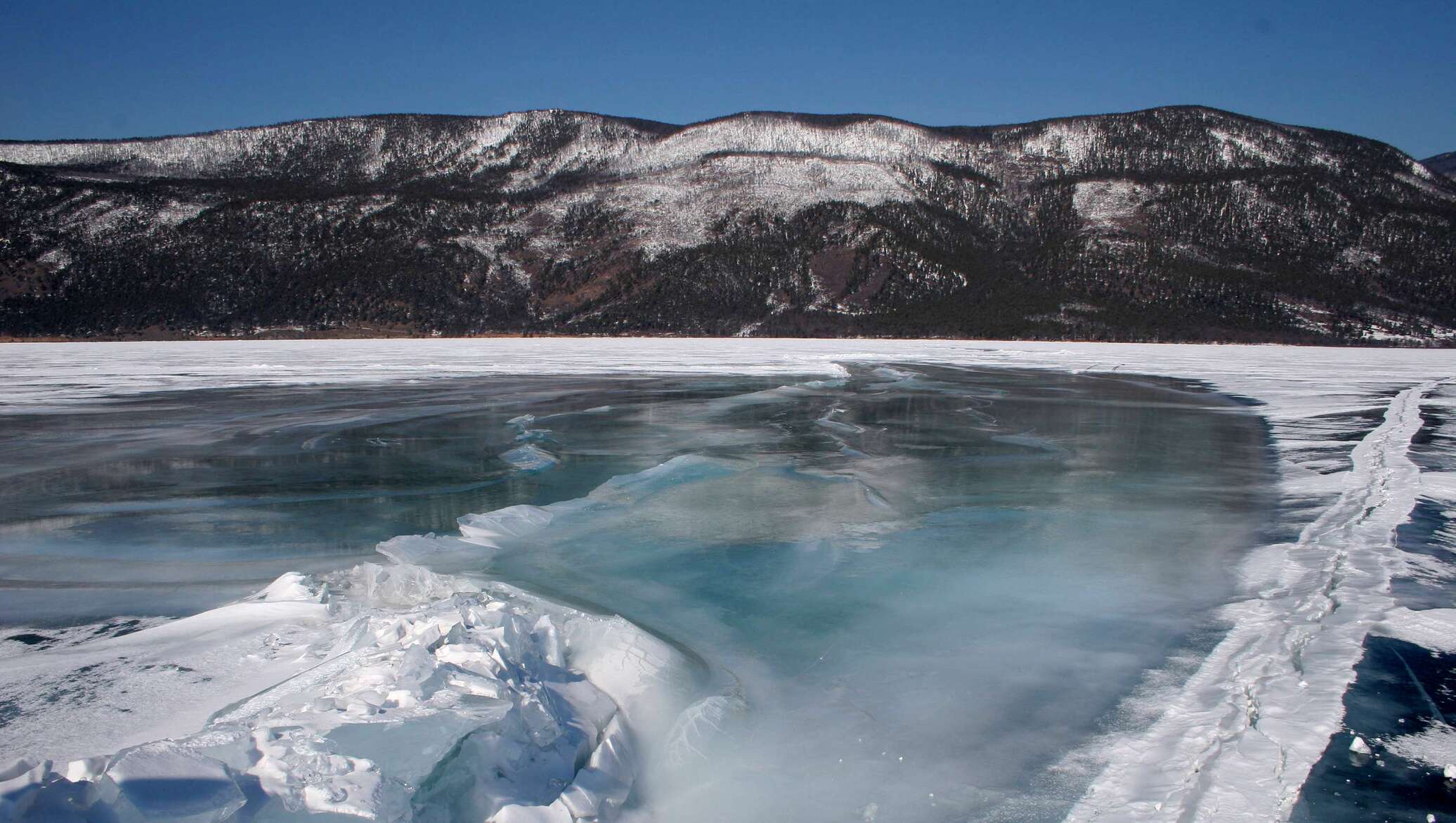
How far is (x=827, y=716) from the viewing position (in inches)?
151

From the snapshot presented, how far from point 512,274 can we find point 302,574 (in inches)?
4441

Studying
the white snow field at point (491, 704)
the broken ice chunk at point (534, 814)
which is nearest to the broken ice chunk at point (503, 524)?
the white snow field at point (491, 704)

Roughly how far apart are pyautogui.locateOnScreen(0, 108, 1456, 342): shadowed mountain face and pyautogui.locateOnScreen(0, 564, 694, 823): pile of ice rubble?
317 feet

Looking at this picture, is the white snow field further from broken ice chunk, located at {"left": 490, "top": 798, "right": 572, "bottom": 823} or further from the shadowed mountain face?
the shadowed mountain face

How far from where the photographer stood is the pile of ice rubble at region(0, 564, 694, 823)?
2514mm

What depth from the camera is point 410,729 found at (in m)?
3.12

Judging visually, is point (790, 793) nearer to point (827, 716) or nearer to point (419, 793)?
point (827, 716)

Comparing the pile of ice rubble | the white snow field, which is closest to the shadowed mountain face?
the white snow field

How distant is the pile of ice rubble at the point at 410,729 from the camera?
2.51 meters

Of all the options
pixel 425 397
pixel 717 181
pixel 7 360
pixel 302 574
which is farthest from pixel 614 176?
pixel 302 574

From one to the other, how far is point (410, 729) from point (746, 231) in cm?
11689

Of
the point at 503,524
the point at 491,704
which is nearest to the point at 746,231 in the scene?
the point at 503,524

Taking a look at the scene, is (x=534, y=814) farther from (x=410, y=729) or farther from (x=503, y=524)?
(x=503, y=524)

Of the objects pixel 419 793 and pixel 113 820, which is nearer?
pixel 113 820
